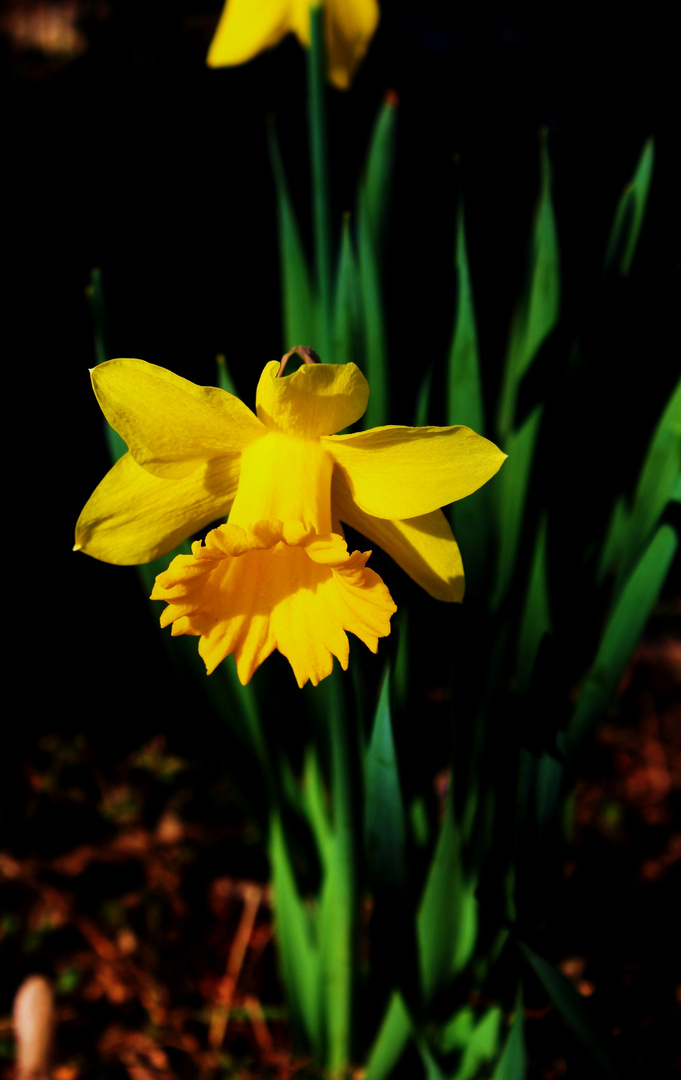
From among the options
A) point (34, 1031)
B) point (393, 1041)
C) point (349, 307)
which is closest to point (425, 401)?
point (349, 307)

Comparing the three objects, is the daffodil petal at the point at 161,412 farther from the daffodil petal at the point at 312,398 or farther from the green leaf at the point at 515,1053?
the green leaf at the point at 515,1053

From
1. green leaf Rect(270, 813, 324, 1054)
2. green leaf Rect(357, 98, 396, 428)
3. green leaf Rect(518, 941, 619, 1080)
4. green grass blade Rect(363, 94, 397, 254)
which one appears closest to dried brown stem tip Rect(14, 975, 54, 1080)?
green leaf Rect(270, 813, 324, 1054)

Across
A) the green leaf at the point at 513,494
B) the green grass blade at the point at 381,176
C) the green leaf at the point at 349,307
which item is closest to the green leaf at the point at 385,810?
the green leaf at the point at 513,494

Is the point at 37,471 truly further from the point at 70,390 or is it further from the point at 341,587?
the point at 341,587

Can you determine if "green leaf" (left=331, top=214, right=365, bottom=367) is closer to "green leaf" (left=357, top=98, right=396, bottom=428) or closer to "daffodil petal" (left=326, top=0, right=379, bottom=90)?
"green leaf" (left=357, top=98, right=396, bottom=428)

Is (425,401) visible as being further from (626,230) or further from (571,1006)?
(571,1006)

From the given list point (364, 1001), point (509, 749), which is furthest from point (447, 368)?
point (364, 1001)
